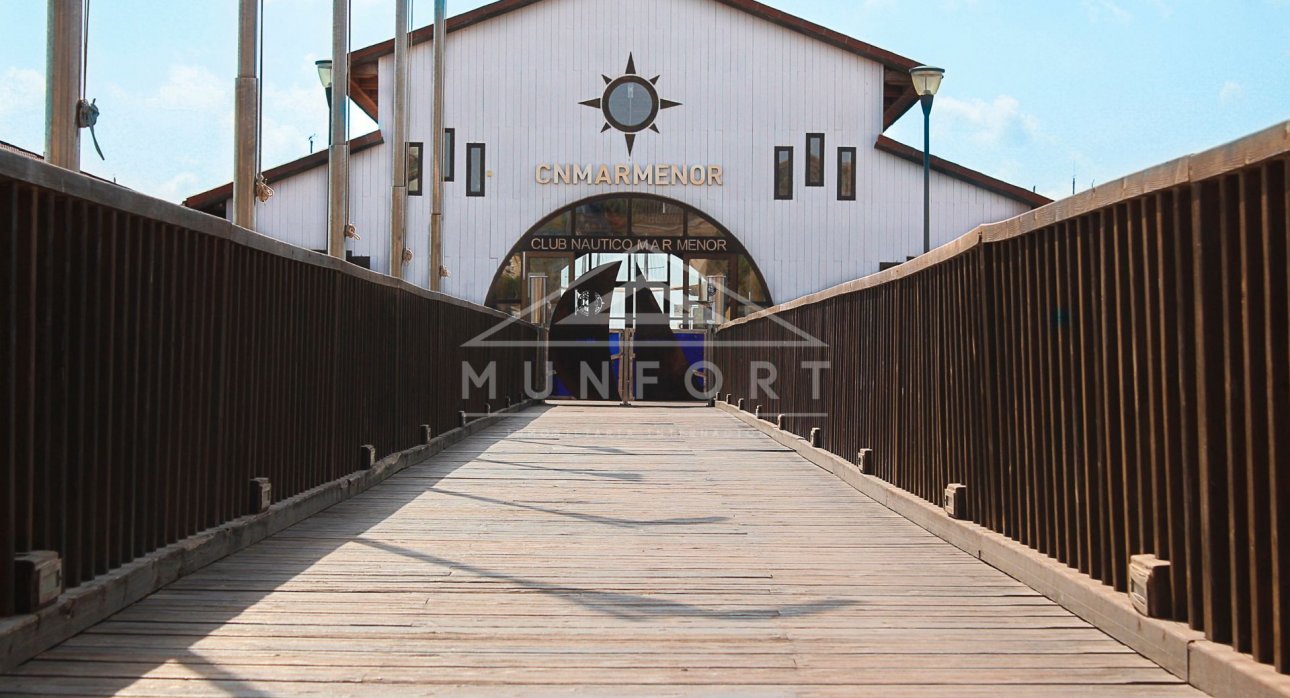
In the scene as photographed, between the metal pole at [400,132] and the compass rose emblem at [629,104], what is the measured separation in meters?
13.4

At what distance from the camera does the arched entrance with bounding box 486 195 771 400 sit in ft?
97.5

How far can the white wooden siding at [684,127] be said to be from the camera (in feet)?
97.1

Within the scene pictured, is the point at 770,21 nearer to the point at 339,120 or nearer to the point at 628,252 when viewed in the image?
the point at 628,252

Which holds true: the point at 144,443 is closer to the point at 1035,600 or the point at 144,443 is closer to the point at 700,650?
the point at 700,650

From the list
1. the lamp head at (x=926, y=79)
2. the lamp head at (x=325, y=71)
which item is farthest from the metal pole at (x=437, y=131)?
the lamp head at (x=926, y=79)

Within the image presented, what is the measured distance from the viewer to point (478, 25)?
2958 cm

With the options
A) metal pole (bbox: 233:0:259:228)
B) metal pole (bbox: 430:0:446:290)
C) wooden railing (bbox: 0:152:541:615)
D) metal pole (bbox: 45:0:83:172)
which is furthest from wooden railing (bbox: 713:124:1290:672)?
metal pole (bbox: 430:0:446:290)

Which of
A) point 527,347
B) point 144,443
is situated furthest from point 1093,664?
point 527,347

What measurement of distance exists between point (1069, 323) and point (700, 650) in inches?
77.3

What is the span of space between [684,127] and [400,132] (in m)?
14.5

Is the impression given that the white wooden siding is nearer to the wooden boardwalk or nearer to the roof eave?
the roof eave

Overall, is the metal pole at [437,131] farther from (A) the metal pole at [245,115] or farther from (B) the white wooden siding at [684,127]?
(B) the white wooden siding at [684,127]

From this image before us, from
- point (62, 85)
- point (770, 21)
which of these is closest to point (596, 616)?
point (62, 85)

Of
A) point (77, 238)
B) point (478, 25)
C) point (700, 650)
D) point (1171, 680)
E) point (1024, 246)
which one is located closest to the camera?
point (1171, 680)
